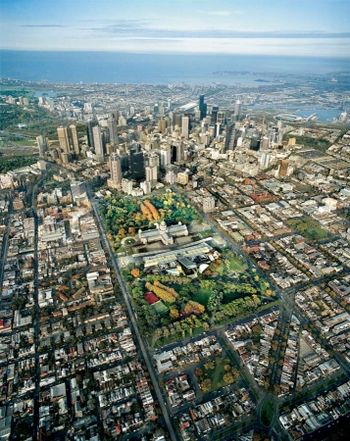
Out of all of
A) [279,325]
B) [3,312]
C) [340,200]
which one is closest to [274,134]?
[340,200]

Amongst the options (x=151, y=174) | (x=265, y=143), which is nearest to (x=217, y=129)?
(x=265, y=143)

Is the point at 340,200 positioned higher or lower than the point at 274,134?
lower

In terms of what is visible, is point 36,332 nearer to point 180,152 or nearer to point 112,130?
point 180,152

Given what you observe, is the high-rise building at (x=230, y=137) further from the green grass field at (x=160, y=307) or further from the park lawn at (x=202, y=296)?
the green grass field at (x=160, y=307)

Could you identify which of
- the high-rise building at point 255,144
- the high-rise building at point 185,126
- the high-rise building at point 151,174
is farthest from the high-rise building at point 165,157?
the high-rise building at point 255,144

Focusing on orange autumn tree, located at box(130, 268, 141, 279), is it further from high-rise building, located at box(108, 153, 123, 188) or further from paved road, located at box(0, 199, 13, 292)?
high-rise building, located at box(108, 153, 123, 188)

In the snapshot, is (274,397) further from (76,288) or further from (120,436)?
(76,288)

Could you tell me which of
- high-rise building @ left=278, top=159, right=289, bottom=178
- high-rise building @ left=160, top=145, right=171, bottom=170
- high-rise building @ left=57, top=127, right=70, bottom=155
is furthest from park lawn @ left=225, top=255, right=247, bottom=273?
high-rise building @ left=57, top=127, right=70, bottom=155
